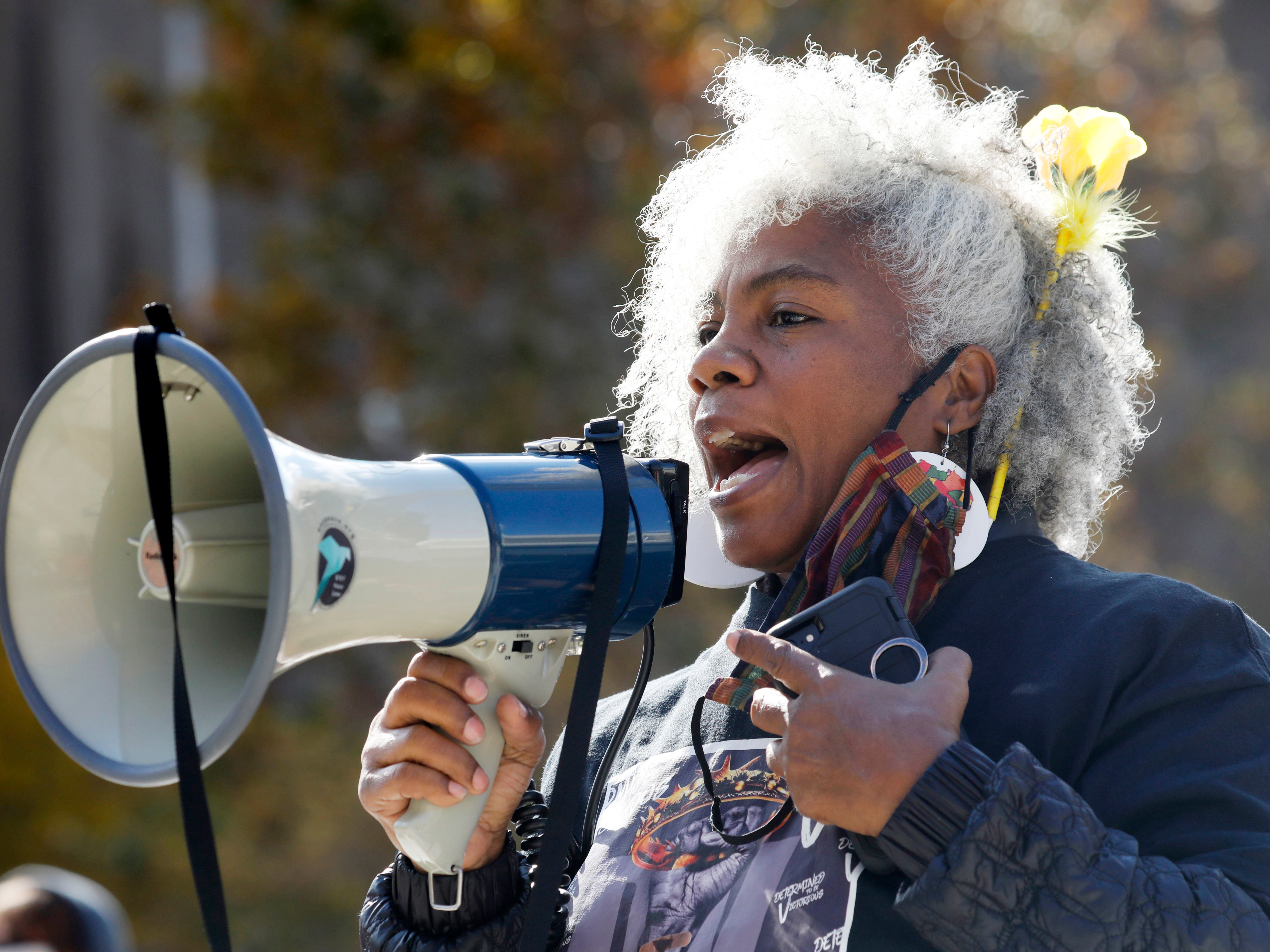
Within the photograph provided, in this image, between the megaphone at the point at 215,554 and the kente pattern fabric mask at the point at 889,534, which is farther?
the kente pattern fabric mask at the point at 889,534

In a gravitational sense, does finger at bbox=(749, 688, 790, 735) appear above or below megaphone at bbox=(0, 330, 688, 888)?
below

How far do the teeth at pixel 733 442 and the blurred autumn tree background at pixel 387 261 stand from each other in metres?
4.31

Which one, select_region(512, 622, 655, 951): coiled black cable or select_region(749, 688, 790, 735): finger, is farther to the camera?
select_region(512, 622, 655, 951): coiled black cable

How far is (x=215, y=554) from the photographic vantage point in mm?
1689

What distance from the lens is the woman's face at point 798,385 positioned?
76.5 inches

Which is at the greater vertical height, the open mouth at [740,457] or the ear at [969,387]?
the ear at [969,387]

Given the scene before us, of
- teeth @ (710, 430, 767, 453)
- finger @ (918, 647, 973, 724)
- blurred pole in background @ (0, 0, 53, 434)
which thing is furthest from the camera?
blurred pole in background @ (0, 0, 53, 434)

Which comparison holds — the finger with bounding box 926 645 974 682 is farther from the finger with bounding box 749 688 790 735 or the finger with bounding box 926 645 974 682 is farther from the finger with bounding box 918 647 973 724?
the finger with bounding box 749 688 790 735

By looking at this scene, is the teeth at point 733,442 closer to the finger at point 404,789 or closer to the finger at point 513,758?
the finger at point 513,758

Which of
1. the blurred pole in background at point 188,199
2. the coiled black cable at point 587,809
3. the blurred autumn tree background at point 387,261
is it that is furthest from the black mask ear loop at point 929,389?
the blurred pole in background at point 188,199

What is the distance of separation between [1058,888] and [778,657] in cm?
39

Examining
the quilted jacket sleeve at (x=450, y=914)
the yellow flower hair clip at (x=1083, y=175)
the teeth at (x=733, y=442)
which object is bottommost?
the quilted jacket sleeve at (x=450, y=914)

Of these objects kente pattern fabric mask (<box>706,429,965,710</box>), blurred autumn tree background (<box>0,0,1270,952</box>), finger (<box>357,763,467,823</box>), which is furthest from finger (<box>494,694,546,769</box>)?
blurred autumn tree background (<box>0,0,1270,952</box>)

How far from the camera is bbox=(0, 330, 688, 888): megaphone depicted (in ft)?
5.17
